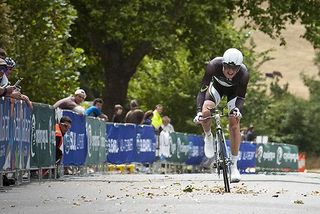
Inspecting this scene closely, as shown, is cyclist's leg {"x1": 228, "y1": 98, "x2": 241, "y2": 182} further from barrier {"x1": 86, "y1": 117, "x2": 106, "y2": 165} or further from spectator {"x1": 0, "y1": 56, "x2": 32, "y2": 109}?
barrier {"x1": 86, "y1": 117, "x2": 106, "y2": 165}

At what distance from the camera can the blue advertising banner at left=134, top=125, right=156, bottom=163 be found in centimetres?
3023

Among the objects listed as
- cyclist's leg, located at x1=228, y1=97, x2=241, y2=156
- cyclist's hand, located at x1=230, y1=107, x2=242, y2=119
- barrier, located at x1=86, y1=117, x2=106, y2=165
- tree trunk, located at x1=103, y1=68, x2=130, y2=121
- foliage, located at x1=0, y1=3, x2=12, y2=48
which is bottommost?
cyclist's leg, located at x1=228, y1=97, x2=241, y2=156

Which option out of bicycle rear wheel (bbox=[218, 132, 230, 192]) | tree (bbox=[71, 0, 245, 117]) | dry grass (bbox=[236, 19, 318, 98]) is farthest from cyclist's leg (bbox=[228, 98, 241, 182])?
dry grass (bbox=[236, 19, 318, 98])

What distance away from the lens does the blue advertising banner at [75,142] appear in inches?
875

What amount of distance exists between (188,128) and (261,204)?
48501 mm

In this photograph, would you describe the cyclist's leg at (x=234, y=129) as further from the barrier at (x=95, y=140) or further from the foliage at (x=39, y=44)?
the foliage at (x=39, y=44)

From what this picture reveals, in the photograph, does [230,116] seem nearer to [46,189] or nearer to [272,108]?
[46,189]

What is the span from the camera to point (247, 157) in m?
40.7

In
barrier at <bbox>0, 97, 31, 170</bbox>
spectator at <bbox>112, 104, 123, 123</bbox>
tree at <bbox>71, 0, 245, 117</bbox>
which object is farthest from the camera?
tree at <bbox>71, 0, 245, 117</bbox>

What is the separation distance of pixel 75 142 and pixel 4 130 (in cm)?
641

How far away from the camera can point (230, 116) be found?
1622 cm

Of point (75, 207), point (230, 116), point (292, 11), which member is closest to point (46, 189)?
point (230, 116)

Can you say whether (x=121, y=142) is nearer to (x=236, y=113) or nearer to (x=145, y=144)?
(x=145, y=144)

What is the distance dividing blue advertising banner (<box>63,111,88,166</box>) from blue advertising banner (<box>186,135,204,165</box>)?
12.0m
